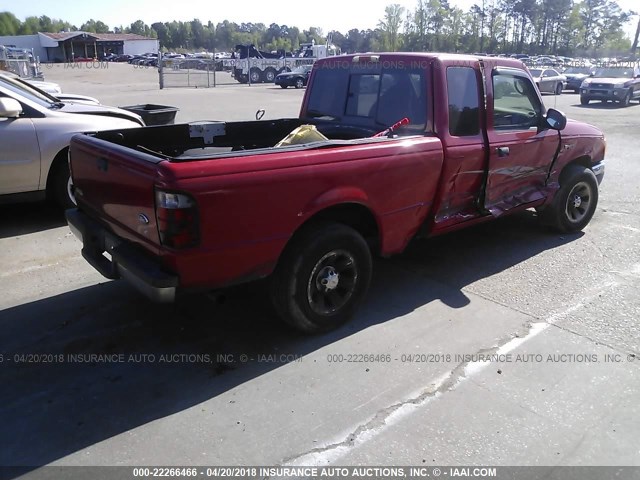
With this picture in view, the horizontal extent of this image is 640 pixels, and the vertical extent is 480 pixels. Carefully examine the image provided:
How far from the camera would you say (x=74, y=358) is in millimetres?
3609

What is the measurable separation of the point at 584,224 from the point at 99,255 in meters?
5.34

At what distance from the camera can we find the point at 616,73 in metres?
26.0

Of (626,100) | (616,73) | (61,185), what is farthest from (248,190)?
(616,73)

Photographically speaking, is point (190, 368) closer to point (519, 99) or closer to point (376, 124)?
point (376, 124)

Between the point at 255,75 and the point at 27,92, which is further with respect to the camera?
the point at 255,75

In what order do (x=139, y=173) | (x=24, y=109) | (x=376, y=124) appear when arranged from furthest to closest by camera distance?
(x=24, y=109)
(x=376, y=124)
(x=139, y=173)

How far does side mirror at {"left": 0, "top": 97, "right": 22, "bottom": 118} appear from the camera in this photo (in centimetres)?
564

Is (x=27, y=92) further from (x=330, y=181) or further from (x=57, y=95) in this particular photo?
(x=330, y=181)

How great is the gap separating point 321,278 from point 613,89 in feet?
81.0

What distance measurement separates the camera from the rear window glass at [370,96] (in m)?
4.46

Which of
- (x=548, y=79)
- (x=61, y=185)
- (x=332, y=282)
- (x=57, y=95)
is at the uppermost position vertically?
(x=548, y=79)

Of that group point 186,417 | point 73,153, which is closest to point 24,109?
point 73,153

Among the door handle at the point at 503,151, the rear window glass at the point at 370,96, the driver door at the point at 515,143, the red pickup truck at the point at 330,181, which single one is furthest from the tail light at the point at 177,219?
the door handle at the point at 503,151

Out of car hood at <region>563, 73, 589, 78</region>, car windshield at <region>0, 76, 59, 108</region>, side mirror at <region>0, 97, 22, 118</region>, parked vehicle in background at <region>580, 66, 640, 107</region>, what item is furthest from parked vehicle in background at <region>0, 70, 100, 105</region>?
car hood at <region>563, 73, 589, 78</region>
